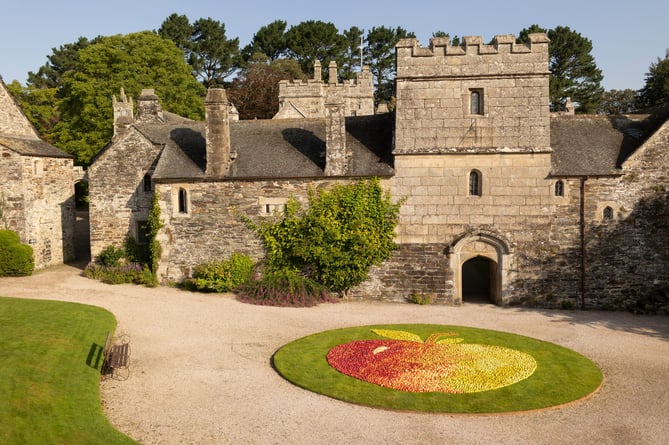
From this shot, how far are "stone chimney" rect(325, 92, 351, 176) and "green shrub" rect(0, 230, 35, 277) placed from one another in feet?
46.6

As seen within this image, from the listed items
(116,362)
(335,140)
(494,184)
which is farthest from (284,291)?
(494,184)

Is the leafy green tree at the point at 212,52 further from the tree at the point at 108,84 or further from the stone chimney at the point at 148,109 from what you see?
the stone chimney at the point at 148,109

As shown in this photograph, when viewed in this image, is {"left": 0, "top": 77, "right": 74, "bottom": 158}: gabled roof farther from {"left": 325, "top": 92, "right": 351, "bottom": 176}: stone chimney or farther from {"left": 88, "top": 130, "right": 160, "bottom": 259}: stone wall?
{"left": 325, "top": 92, "right": 351, "bottom": 176}: stone chimney

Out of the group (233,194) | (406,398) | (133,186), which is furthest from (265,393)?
(133,186)

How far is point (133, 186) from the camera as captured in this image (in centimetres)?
2655

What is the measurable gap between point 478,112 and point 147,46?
31.2 meters

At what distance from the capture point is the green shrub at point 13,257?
2495cm

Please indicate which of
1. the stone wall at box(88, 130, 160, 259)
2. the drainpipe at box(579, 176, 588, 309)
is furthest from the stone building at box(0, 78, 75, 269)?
the drainpipe at box(579, 176, 588, 309)

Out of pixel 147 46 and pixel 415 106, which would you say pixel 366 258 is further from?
pixel 147 46

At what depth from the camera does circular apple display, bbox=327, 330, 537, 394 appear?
13.3 metres

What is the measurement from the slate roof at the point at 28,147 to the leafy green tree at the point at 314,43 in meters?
43.4

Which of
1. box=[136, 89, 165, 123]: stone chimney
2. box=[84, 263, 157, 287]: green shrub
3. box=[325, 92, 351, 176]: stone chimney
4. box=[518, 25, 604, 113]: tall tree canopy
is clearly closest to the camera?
box=[325, 92, 351, 176]: stone chimney

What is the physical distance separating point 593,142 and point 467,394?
14.0 m

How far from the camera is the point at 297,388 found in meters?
13.1
